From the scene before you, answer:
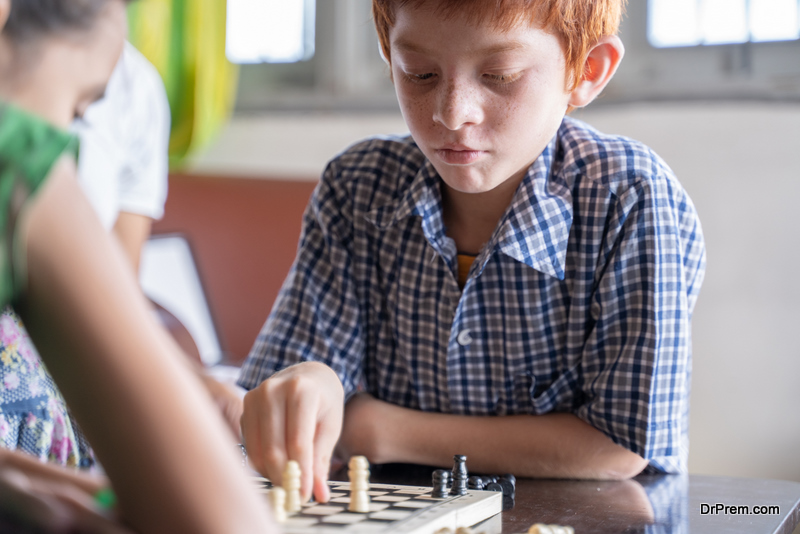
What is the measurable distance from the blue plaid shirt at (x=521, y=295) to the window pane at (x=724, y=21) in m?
1.08

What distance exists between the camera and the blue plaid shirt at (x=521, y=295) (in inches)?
40.0

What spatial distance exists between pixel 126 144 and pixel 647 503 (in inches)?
50.5

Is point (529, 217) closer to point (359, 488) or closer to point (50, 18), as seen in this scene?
point (359, 488)

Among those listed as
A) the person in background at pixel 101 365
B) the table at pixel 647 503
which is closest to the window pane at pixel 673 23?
the table at pixel 647 503

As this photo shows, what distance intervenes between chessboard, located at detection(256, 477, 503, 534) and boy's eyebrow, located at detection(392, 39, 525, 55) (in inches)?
19.8

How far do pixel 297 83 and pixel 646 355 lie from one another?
194 cm

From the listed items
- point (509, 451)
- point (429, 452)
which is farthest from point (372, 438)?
point (509, 451)

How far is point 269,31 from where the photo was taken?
2740 mm

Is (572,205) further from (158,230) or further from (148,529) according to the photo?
(158,230)

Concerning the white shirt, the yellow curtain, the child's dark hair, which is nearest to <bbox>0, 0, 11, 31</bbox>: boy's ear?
the child's dark hair

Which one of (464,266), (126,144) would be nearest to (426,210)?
(464,266)

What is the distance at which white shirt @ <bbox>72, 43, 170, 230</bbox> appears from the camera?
1.55 m

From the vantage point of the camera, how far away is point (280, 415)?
0.83 metres

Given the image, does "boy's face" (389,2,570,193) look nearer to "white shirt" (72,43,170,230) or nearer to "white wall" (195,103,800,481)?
"white shirt" (72,43,170,230)
